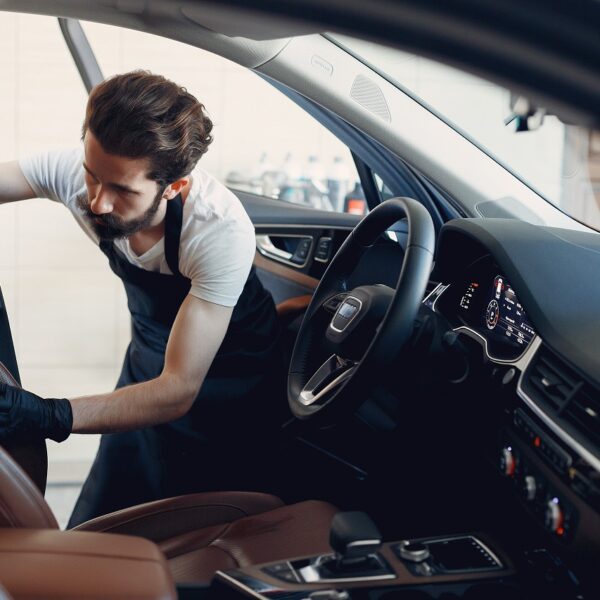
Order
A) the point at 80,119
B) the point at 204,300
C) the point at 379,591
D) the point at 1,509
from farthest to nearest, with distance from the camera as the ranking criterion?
1. the point at 80,119
2. the point at 204,300
3. the point at 379,591
4. the point at 1,509

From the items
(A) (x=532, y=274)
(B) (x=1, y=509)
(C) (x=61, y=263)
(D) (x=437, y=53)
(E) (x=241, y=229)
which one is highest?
(D) (x=437, y=53)

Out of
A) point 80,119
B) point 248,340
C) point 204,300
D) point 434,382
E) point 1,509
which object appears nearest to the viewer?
point 1,509

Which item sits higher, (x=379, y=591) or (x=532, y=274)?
(x=532, y=274)

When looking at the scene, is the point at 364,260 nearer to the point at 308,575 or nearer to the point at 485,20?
the point at 308,575

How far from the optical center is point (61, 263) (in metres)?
3.22

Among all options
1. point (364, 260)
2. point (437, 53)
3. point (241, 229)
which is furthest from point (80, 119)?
point (437, 53)

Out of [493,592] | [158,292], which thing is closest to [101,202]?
[158,292]

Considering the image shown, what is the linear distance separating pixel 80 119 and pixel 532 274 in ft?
8.09

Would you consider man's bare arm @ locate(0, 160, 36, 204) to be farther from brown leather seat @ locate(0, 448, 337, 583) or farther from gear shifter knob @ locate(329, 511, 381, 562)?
gear shifter knob @ locate(329, 511, 381, 562)

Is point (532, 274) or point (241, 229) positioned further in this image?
point (241, 229)

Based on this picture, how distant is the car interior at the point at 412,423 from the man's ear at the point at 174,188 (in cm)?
23

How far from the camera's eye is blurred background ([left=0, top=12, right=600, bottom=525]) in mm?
3109

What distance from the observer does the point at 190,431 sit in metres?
1.63

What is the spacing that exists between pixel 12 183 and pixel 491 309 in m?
0.92
